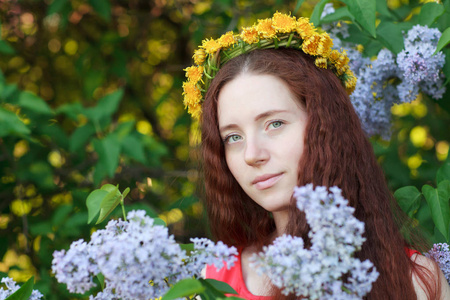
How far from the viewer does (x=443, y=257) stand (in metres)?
1.45

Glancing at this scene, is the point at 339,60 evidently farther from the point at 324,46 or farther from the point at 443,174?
the point at 443,174

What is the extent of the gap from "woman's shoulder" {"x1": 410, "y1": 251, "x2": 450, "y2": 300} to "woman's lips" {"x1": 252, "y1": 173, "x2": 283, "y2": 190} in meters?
0.44

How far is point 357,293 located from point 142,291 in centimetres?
33

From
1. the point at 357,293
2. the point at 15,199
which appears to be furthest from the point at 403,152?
the point at 357,293

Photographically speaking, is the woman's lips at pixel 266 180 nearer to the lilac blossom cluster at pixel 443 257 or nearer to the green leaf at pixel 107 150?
the lilac blossom cluster at pixel 443 257

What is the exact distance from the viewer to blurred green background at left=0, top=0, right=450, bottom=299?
6.98 feet

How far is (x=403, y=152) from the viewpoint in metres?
3.01

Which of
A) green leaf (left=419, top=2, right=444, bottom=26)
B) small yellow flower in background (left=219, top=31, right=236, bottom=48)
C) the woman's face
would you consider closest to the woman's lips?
the woman's face

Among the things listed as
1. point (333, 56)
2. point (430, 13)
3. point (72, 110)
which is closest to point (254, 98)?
point (333, 56)

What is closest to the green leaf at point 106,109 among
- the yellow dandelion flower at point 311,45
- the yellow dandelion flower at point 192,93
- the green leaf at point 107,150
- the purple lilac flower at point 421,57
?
the green leaf at point 107,150

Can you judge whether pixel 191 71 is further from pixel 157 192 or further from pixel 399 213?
pixel 157 192

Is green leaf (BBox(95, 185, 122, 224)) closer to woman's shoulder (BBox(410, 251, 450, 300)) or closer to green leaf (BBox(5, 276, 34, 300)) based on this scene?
green leaf (BBox(5, 276, 34, 300))

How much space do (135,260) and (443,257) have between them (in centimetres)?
97

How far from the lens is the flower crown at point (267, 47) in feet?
4.93
